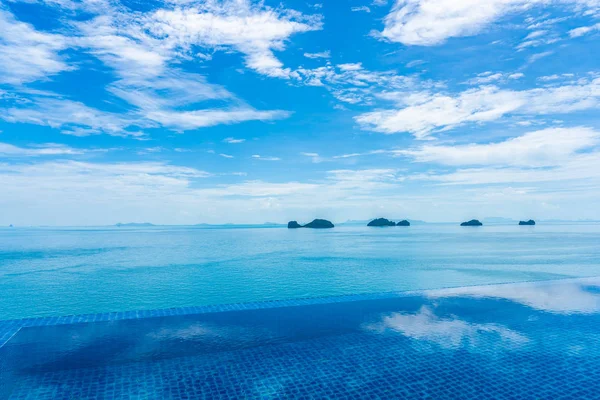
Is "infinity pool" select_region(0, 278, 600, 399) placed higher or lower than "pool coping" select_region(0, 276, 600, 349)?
lower

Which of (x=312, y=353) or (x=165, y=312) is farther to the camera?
(x=165, y=312)

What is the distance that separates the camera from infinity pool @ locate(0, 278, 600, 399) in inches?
266

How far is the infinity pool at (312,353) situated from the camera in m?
6.77

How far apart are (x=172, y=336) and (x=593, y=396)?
926 centimetres

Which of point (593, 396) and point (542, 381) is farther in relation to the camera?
point (542, 381)

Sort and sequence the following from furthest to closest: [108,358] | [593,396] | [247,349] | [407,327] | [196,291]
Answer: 1. [196,291]
2. [407,327]
3. [247,349]
4. [108,358]
5. [593,396]

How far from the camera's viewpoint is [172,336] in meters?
9.54

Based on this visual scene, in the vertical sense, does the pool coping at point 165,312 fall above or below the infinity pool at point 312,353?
above

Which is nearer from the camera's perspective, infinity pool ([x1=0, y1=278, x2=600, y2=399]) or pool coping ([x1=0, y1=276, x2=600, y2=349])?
infinity pool ([x1=0, y1=278, x2=600, y2=399])

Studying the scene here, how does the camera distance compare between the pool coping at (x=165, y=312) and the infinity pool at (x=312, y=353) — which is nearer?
the infinity pool at (x=312, y=353)

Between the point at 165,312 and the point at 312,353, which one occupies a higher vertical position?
the point at 165,312

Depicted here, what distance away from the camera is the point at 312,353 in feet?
27.6

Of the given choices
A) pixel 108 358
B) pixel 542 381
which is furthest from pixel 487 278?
pixel 108 358

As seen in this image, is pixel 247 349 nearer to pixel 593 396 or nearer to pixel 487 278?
pixel 593 396
